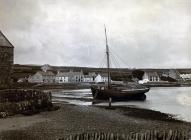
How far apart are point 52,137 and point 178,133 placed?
3.91m


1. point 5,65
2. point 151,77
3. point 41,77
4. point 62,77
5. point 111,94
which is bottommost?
point 111,94

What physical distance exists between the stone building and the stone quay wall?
→ 15.1 feet

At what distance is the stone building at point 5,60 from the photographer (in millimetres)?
Result: 24531

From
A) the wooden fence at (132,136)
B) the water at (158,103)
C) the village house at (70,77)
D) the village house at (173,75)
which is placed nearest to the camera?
the wooden fence at (132,136)

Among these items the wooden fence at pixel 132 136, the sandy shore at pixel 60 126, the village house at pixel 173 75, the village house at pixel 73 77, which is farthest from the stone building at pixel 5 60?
the village house at pixel 173 75

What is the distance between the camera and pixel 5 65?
82.3ft

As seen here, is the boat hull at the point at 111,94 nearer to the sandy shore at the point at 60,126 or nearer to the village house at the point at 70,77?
the sandy shore at the point at 60,126

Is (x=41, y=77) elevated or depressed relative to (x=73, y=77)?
depressed

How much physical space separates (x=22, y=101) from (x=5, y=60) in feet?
23.2

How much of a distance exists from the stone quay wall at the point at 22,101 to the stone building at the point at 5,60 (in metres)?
4.59

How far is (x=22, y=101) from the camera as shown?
751 inches

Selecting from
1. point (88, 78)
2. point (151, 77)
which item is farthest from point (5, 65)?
point (151, 77)

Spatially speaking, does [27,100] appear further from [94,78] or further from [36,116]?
[94,78]

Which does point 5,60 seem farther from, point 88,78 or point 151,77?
point 151,77
